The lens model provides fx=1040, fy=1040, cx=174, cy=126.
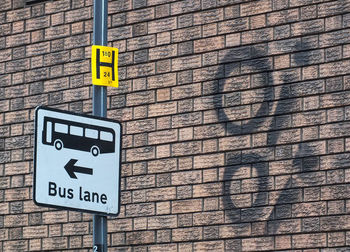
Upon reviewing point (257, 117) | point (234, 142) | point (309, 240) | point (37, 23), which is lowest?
point (309, 240)

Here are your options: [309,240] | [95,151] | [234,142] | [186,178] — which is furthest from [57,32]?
[95,151]

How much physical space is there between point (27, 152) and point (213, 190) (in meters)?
2.47

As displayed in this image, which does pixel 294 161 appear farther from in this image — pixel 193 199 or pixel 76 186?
pixel 76 186

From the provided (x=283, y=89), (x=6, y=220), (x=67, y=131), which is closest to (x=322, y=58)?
(x=283, y=89)

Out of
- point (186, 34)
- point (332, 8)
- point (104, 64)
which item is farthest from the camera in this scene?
point (186, 34)

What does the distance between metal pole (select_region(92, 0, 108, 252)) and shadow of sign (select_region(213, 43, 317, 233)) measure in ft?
8.82

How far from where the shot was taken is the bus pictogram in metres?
6.40

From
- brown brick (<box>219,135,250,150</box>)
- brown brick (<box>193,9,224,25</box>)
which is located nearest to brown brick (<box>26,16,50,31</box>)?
brown brick (<box>193,9,224,25</box>)

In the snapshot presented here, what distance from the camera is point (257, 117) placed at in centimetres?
950

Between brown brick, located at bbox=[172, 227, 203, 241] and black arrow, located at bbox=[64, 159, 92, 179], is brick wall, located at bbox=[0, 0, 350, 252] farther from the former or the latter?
black arrow, located at bbox=[64, 159, 92, 179]

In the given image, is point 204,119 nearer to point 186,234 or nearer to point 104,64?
point 186,234

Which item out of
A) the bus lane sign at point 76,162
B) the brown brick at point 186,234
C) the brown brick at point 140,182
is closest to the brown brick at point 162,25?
the brown brick at point 140,182

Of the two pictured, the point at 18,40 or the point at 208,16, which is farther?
the point at 18,40

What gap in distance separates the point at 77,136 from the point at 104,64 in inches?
30.1
